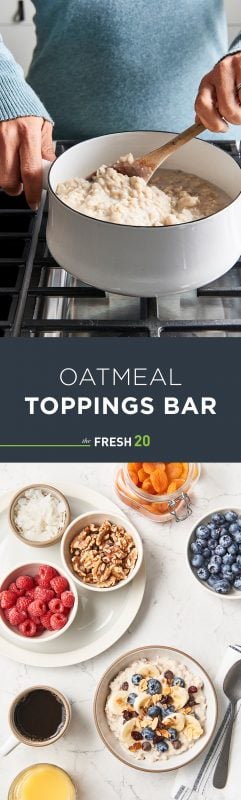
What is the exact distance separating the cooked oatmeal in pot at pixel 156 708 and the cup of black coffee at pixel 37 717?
52mm

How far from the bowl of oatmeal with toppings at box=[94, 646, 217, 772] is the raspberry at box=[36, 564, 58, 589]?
0.42 ft

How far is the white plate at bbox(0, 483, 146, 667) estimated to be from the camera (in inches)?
36.1

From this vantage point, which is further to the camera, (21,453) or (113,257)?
(21,453)

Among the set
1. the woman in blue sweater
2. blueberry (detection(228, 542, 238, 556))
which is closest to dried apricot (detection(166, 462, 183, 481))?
blueberry (detection(228, 542, 238, 556))

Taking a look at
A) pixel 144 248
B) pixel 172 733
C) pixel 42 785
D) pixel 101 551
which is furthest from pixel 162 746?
pixel 144 248

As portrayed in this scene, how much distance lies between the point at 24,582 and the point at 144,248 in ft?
1.41

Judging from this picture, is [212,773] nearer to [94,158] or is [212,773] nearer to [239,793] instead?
[239,793]

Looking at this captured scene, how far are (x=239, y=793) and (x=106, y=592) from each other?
0.84ft

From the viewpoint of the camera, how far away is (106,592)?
0.98m

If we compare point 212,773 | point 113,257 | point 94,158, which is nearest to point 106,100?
point 94,158

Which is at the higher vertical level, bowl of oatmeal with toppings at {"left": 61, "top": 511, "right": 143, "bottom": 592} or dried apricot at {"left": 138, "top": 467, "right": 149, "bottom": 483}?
dried apricot at {"left": 138, "top": 467, "right": 149, "bottom": 483}

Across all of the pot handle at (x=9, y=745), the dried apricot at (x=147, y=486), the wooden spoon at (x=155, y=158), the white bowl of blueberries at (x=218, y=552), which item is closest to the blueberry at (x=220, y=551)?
the white bowl of blueberries at (x=218, y=552)

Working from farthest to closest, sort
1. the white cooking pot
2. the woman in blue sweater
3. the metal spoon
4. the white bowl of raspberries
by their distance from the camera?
the woman in blue sweater → the white bowl of raspberries → the metal spoon → the white cooking pot

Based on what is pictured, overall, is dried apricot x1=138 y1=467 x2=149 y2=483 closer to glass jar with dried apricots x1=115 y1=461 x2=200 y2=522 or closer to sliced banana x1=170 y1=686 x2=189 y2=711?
glass jar with dried apricots x1=115 y1=461 x2=200 y2=522
